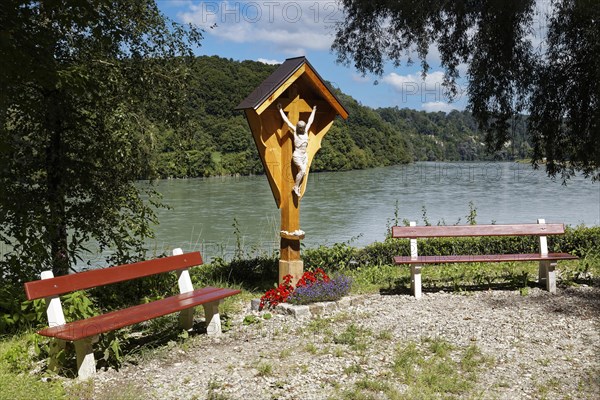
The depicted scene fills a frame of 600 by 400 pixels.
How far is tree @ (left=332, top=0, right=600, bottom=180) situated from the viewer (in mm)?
8797

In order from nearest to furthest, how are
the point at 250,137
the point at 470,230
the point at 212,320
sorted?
1. the point at 212,320
2. the point at 470,230
3. the point at 250,137

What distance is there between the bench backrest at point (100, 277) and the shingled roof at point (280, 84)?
183 cm

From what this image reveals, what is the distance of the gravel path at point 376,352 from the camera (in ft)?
13.6

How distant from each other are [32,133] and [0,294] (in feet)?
8.12

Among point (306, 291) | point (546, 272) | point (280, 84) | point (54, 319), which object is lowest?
point (546, 272)

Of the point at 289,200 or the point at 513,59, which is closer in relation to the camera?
the point at 289,200

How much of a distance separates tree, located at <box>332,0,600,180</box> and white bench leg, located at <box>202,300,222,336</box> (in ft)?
18.9

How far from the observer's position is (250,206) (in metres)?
29.4

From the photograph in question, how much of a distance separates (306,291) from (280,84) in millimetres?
2284

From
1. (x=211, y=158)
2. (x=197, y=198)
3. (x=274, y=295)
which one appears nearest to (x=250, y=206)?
(x=197, y=198)

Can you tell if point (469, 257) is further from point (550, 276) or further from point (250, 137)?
point (250, 137)

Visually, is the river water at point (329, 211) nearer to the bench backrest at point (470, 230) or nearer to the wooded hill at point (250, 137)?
the wooded hill at point (250, 137)

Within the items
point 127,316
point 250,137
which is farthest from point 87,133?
point 250,137

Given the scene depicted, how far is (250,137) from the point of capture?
43.3 m
